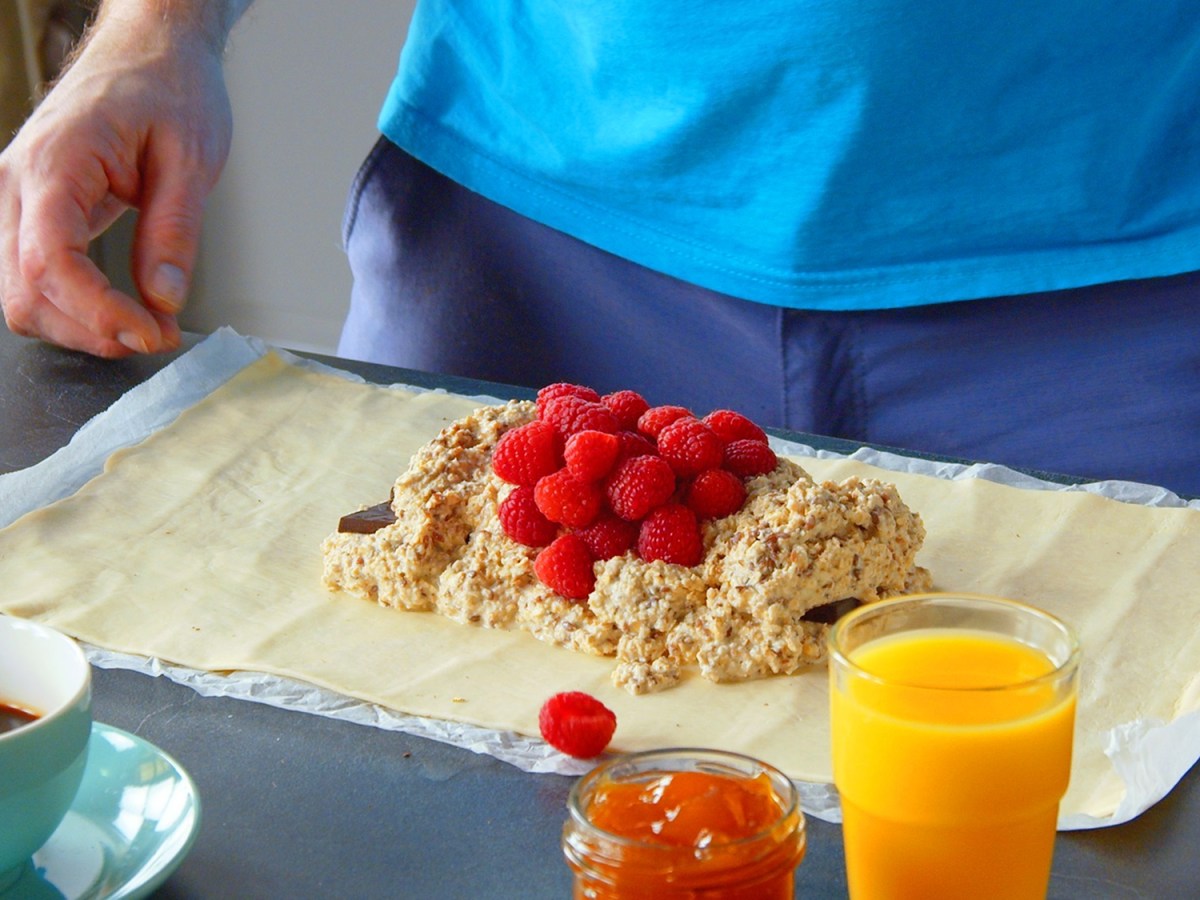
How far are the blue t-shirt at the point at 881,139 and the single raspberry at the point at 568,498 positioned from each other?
0.60 metres

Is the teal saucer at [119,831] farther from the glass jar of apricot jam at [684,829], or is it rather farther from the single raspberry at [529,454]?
the single raspberry at [529,454]

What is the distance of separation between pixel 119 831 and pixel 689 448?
0.56 meters

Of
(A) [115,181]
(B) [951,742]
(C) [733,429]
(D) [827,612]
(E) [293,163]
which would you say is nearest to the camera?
(B) [951,742]

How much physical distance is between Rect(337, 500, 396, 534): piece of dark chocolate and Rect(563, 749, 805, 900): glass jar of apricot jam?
591 millimetres

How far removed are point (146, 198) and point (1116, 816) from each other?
1.29 metres

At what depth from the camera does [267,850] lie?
3.05ft

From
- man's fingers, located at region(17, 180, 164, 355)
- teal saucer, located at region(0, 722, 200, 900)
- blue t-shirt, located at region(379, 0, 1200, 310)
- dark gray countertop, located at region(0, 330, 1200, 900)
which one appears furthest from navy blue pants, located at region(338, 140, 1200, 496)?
teal saucer, located at region(0, 722, 200, 900)

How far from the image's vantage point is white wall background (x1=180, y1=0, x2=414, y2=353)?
12.4ft

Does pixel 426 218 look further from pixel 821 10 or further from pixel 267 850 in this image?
pixel 267 850

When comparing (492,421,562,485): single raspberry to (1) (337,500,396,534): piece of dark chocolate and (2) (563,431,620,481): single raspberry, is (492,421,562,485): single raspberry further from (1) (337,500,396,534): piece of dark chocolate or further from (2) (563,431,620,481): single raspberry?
(1) (337,500,396,534): piece of dark chocolate

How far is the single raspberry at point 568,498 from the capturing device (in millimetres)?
1207

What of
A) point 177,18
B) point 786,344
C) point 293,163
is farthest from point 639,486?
point 293,163

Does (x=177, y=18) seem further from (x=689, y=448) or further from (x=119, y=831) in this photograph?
(x=119, y=831)

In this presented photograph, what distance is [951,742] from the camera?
0.75 m
